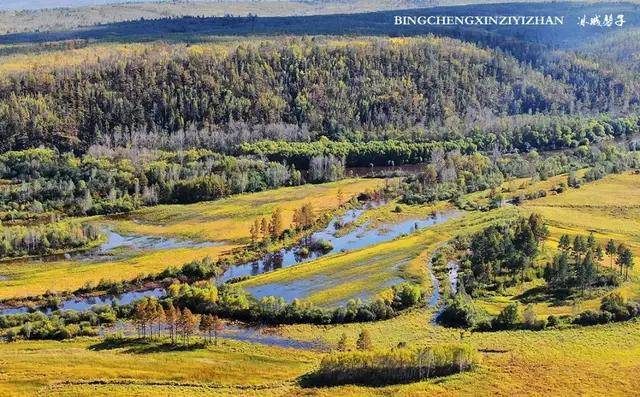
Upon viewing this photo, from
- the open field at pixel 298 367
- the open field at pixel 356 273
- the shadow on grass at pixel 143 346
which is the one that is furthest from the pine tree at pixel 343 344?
the shadow on grass at pixel 143 346

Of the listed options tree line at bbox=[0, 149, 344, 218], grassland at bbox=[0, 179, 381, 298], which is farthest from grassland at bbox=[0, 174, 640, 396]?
tree line at bbox=[0, 149, 344, 218]

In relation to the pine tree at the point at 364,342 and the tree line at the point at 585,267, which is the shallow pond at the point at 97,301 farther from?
the tree line at the point at 585,267

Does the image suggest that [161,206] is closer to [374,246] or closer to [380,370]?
[374,246]

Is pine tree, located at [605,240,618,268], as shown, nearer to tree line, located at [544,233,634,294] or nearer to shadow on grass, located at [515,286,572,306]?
tree line, located at [544,233,634,294]

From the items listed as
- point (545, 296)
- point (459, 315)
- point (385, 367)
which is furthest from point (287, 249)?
point (385, 367)

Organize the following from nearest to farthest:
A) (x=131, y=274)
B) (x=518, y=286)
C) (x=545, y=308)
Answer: (x=545, y=308), (x=518, y=286), (x=131, y=274)

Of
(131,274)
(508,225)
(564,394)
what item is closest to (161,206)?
(131,274)
